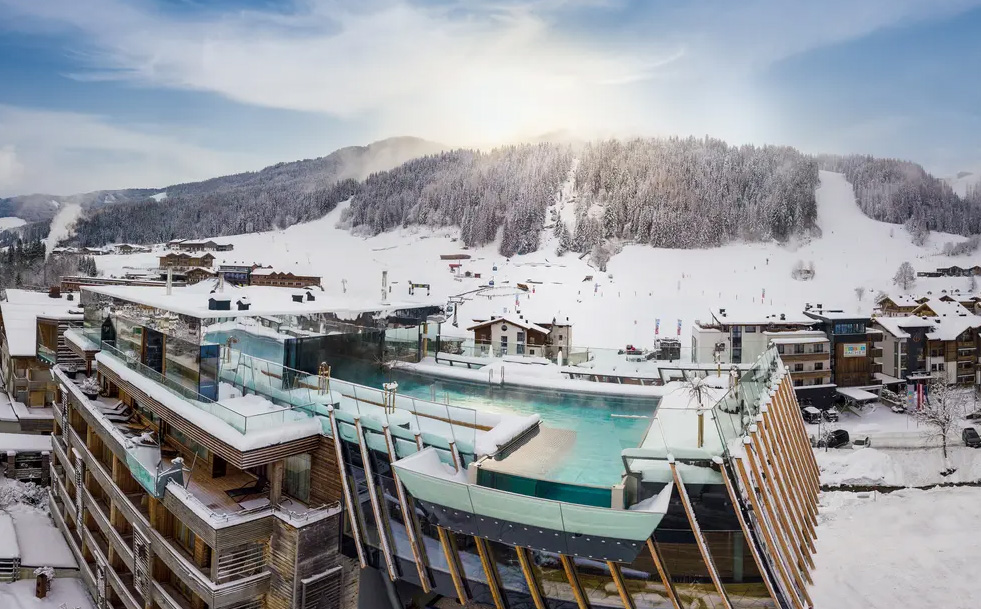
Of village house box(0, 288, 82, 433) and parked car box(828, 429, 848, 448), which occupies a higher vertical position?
village house box(0, 288, 82, 433)

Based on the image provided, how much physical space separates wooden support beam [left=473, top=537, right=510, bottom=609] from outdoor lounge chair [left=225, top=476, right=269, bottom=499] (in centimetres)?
522

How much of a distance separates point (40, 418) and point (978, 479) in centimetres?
4565

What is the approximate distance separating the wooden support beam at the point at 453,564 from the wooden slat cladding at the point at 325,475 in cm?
249

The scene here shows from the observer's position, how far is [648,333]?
2238 inches

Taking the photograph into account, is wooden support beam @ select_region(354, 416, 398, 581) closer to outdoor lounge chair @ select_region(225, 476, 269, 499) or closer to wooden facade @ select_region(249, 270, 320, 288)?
outdoor lounge chair @ select_region(225, 476, 269, 499)

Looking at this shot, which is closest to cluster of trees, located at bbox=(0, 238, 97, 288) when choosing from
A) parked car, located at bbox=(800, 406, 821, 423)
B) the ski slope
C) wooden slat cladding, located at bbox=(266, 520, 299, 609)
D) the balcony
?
the ski slope

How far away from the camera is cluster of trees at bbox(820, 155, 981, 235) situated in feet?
416

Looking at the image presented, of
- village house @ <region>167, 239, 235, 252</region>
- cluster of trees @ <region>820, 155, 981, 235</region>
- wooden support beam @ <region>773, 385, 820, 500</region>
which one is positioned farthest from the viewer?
cluster of trees @ <region>820, 155, 981, 235</region>

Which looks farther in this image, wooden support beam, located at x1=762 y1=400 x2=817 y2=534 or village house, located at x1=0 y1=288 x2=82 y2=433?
village house, located at x1=0 y1=288 x2=82 y2=433

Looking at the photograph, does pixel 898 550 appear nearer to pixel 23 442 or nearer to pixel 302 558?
pixel 302 558

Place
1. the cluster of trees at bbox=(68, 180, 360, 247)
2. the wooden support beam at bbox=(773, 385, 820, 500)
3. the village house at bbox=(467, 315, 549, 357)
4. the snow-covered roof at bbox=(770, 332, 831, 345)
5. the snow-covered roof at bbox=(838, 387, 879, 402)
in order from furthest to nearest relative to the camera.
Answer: the cluster of trees at bbox=(68, 180, 360, 247), the village house at bbox=(467, 315, 549, 357), the snow-covered roof at bbox=(838, 387, 879, 402), the snow-covered roof at bbox=(770, 332, 831, 345), the wooden support beam at bbox=(773, 385, 820, 500)

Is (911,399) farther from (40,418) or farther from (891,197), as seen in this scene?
(891,197)

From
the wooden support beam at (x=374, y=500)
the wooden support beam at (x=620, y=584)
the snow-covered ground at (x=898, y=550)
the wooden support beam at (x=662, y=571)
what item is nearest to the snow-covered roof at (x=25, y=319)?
the wooden support beam at (x=374, y=500)

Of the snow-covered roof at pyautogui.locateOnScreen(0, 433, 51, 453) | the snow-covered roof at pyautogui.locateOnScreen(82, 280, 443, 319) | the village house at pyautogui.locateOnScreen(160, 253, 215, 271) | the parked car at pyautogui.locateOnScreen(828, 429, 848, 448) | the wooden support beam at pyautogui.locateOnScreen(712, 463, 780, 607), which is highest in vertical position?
the village house at pyautogui.locateOnScreen(160, 253, 215, 271)
